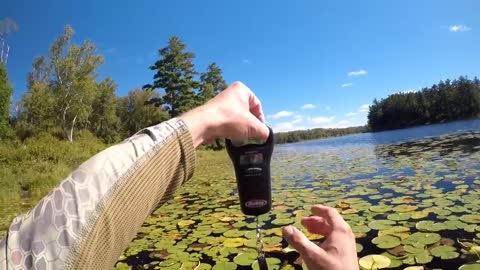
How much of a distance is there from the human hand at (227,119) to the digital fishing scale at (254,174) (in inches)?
1.6

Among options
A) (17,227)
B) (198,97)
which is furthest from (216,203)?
(198,97)

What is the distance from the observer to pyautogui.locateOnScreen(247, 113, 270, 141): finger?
88 centimetres

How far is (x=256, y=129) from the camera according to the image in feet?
2.98

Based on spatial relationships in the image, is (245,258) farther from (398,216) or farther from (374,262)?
(398,216)

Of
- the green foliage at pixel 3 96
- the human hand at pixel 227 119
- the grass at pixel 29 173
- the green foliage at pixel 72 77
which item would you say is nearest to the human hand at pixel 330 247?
the human hand at pixel 227 119

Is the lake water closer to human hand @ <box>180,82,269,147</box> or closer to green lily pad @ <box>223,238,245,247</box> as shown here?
green lily pad @ <box>223,238,245,247</box>

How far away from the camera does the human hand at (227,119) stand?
788 millimetres

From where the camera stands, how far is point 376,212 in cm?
318

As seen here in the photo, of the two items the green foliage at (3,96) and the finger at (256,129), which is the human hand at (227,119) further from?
the green foliage at (3,96)

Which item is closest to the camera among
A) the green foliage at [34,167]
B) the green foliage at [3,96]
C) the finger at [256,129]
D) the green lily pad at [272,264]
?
the finger at [256,129]

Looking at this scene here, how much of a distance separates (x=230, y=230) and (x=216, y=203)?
1.54m

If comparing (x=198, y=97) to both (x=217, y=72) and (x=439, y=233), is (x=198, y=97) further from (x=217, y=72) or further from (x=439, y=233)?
(x=439, y=233)

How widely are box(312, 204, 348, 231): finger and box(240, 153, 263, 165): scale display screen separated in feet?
0.68

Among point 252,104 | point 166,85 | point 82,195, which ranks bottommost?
point 82,195
